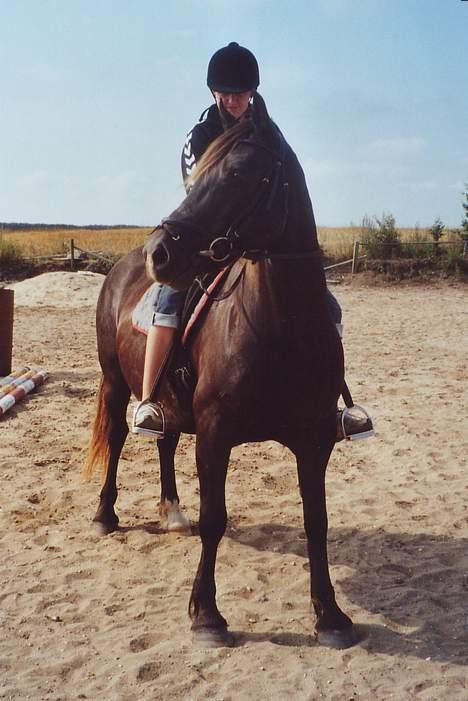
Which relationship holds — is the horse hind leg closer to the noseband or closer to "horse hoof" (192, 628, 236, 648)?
"horse hoof" (192, 628, 236, 648)

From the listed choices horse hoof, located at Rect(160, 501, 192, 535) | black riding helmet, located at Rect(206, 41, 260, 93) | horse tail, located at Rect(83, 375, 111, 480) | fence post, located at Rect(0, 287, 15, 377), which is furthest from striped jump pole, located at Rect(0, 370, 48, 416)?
black riding helmet, located at Rect(206, 41, 260, 93)

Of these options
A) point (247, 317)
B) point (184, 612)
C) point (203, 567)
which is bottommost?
point (184, 612)

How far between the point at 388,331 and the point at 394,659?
1080 cm

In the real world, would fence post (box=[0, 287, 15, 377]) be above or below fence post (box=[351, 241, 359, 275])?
below

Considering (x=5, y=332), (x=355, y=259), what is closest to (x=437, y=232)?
(x=355, y=259)

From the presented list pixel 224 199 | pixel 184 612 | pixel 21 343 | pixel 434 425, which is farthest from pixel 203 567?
pixel 21 343

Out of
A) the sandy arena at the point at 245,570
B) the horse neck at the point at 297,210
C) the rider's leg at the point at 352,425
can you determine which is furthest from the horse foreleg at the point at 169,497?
the horse neck at the point at 297,210

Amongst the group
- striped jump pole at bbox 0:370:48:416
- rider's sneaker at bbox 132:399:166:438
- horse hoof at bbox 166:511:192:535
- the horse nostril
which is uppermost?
the horse nostril

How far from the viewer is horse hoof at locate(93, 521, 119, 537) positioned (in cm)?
518

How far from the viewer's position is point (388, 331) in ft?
46.1

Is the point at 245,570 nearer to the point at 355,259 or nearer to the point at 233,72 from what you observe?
the point at 233,72

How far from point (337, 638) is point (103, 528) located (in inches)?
80.0

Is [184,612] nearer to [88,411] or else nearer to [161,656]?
[161,656]

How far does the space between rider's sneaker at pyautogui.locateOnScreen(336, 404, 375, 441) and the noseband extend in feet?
4.18
